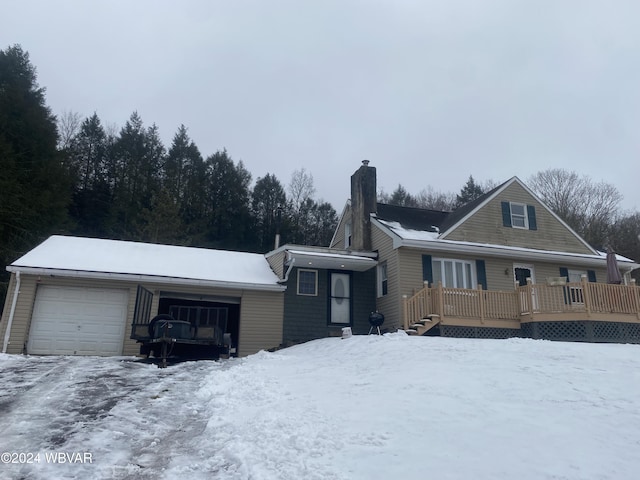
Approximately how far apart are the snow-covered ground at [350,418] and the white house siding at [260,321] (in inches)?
214

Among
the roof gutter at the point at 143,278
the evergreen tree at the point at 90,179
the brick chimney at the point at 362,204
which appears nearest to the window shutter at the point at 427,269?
the brick chimney at the point at 362,204

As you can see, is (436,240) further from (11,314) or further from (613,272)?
(11,314)

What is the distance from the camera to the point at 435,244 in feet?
52.6

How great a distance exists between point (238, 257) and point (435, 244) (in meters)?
7.83

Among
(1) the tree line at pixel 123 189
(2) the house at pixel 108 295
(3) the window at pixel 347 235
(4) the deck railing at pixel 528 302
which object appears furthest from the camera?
(1) the tree line at pixel 123 189

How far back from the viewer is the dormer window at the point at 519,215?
1830cm

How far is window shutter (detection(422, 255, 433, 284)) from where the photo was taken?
52.7ft

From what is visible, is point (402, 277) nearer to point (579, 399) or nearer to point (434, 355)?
point (434, 355)

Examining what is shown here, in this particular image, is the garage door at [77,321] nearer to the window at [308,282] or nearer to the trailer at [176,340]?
the trailer at [176,340]

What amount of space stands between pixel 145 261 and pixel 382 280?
8.31 m

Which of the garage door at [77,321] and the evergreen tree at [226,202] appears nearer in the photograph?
the garage door at [77,321]

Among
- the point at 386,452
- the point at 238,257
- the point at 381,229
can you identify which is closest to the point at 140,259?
the point at 238,257

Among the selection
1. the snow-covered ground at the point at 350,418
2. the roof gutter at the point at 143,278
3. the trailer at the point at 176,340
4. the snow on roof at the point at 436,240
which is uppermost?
the snow on roof at the point at 436,240

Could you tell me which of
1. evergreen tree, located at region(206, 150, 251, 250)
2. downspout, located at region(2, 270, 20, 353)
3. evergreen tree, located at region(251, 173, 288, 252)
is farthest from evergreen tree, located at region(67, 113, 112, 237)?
downspout, located at region(2, 270, 20, 353)
